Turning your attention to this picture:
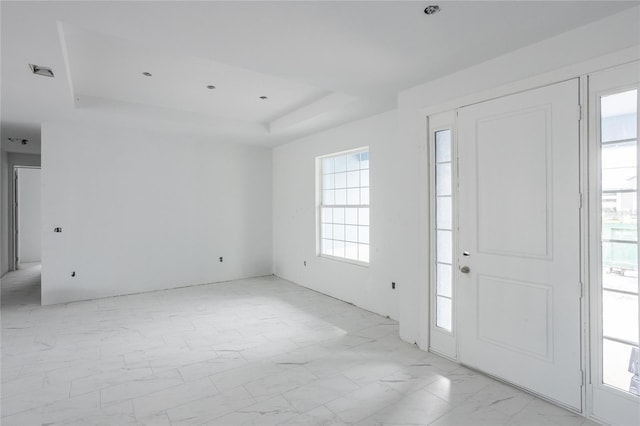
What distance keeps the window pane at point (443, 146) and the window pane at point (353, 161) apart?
2090 mm

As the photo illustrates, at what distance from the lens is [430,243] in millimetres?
3402

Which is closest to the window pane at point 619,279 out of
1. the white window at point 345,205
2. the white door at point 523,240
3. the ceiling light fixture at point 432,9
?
the white door at point 523,240

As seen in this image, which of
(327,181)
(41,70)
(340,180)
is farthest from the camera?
(327,181)

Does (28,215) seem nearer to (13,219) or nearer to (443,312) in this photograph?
(13,219)

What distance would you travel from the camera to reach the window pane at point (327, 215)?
593 cm

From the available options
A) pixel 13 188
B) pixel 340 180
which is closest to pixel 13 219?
pixel 13 188

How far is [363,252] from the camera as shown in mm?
5254

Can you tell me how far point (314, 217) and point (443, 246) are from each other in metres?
3.02

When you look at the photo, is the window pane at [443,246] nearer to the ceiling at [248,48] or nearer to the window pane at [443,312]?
the window pane at [443,312]

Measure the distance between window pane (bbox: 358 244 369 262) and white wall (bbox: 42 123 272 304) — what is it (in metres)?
2.56

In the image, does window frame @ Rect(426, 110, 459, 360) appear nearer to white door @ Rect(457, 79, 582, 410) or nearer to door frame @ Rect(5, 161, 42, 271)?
white door @ Rect(457, 79, 582, 410)

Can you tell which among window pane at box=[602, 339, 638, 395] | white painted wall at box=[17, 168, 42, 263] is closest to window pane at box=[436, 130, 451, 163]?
window pane at box=[602, 339, 638, 395]

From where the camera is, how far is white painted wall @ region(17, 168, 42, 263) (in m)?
8.85

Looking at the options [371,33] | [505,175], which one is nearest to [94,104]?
[371,33]
